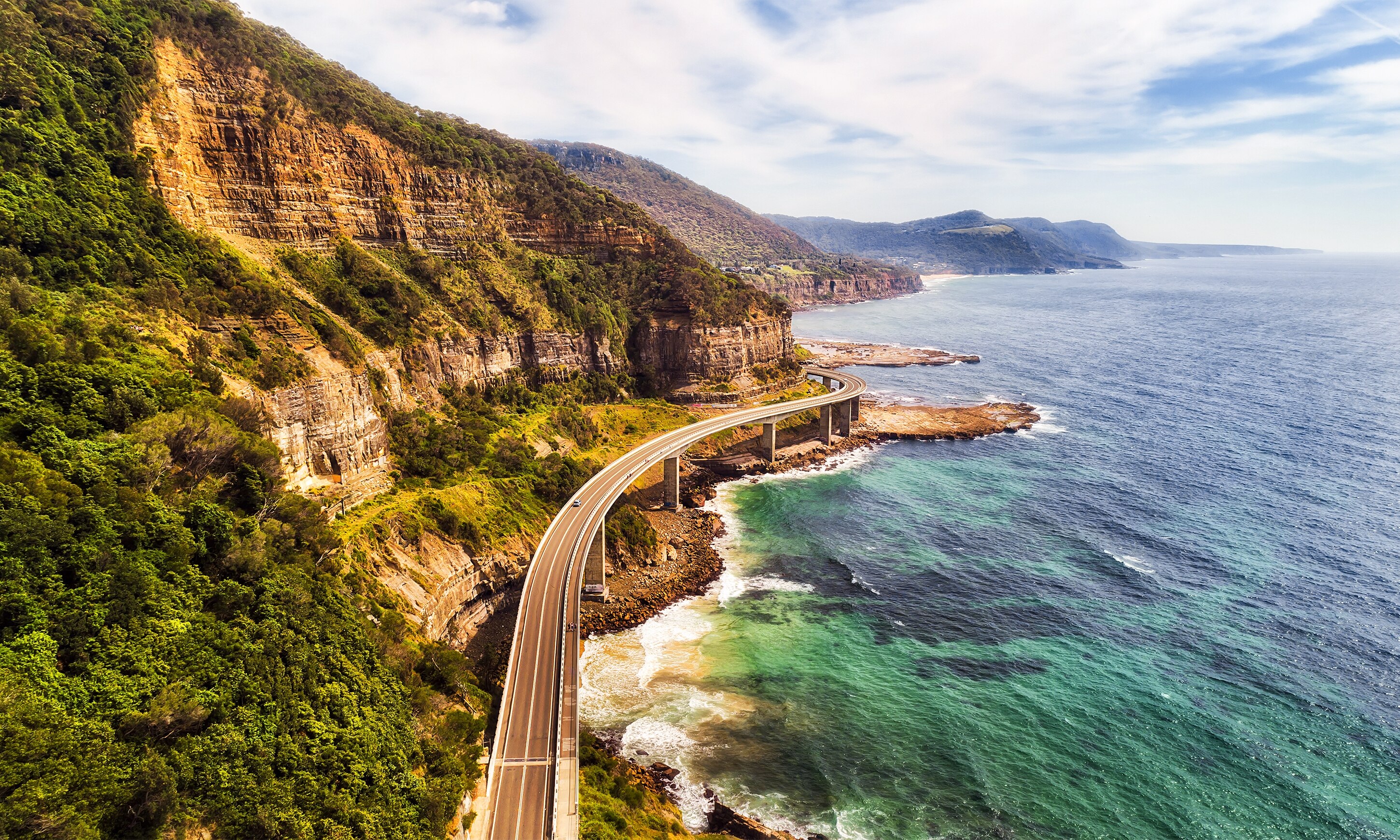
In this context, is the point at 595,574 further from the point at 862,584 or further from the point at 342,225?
the point at 342,225

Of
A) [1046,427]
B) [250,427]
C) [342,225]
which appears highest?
[342,225]

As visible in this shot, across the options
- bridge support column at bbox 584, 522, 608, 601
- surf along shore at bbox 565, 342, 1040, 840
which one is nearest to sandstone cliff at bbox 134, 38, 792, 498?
surf along shore at bbox 565, 342, 1040, 840

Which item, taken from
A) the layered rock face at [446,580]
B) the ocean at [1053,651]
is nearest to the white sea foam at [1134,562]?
the ocean at [1053,651]

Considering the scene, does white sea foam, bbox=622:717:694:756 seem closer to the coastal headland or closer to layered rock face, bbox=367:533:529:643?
the coastal headland

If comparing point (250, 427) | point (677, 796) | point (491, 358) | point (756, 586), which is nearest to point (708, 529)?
point (756, 586)

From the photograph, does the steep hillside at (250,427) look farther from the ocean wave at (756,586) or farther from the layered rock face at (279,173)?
the ocean wave at (756,586)

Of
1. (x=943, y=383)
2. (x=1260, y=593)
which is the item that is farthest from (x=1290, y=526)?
(x=943, y=383)

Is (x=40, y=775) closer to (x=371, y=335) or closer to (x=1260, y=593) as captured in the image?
(x=371, y=335)
